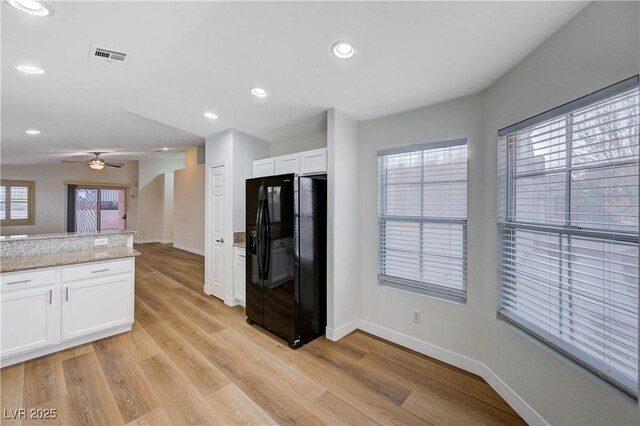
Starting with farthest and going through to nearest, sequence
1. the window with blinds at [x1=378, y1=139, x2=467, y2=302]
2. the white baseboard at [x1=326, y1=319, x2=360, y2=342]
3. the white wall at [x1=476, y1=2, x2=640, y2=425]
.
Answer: the white baseboard at [x1=326, y1=319, x2=360, y2=342] → the window with blinds at [x1=378, y1=139, x2=467, y2=302] → the white wall at [x1=476, y1=2, x2=640, y2=425]

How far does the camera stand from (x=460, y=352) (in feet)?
7.84

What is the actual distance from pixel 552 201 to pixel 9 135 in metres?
6.91

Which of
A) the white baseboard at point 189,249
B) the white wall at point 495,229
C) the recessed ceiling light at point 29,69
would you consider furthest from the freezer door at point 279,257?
the white baseboard at point 189,249

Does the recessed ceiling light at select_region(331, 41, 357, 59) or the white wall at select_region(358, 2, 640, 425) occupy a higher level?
the recessed ceiling light at select_region(331, 41, 357, 59)

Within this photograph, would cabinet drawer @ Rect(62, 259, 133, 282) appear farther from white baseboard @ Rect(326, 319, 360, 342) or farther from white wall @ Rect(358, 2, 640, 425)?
white wall @ Rect(358, 2, 640, 425)

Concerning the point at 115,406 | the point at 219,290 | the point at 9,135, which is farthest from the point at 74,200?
the point at 115,406

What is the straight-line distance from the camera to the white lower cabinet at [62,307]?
2299 mm

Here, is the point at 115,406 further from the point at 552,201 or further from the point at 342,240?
the point at 552,201

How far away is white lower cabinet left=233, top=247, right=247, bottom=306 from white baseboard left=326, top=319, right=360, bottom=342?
142cm

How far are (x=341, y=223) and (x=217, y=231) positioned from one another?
2199 mm

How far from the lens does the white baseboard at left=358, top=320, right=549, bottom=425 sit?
5.80 feet

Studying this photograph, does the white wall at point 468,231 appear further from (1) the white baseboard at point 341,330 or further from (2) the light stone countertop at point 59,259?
(2) the light stone countertop at point 59,259

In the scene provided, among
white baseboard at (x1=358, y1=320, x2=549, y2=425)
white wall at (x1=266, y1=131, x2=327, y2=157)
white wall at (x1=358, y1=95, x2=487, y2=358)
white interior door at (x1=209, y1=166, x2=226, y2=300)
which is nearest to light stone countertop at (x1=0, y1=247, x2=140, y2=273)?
white interior door at (x1=209, y1=166, x2=226, y2=300)

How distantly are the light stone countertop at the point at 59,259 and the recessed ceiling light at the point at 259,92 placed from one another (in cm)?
226
